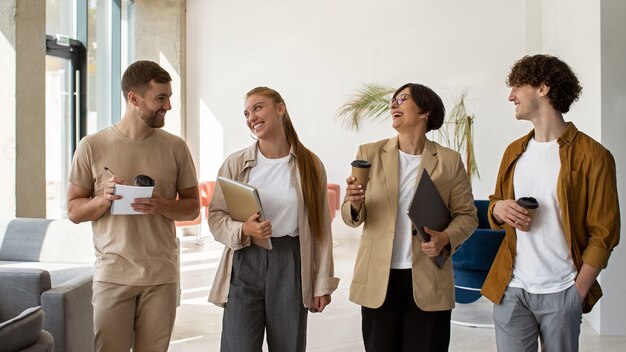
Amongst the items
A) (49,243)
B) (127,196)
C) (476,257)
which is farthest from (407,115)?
(49,243)

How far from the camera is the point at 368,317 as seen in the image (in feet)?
9.11

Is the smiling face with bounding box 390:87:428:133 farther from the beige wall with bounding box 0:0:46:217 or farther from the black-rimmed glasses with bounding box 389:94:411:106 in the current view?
the beige wall with bounding box 0:0:46:217

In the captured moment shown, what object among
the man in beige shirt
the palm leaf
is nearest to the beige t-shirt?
the man in beige shirt

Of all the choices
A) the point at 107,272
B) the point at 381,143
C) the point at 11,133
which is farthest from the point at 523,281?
the point at 11,133

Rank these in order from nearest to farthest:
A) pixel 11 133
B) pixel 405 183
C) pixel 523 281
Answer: pixel 523 281
pixel 405 183
pixel 11 133

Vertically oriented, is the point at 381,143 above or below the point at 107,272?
above

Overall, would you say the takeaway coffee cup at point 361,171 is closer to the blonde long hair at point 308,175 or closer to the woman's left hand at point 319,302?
the blonde long hair at point 308,175

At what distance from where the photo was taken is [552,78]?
8.57 ft

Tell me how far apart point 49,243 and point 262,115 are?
138 inches

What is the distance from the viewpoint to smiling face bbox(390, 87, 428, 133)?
280cm

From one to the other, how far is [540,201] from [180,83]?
9.13 meters

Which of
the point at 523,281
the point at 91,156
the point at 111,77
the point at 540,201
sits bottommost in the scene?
the point at 523,281

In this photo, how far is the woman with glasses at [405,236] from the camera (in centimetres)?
269

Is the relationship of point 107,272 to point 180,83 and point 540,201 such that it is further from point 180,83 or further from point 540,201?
point 180,83
